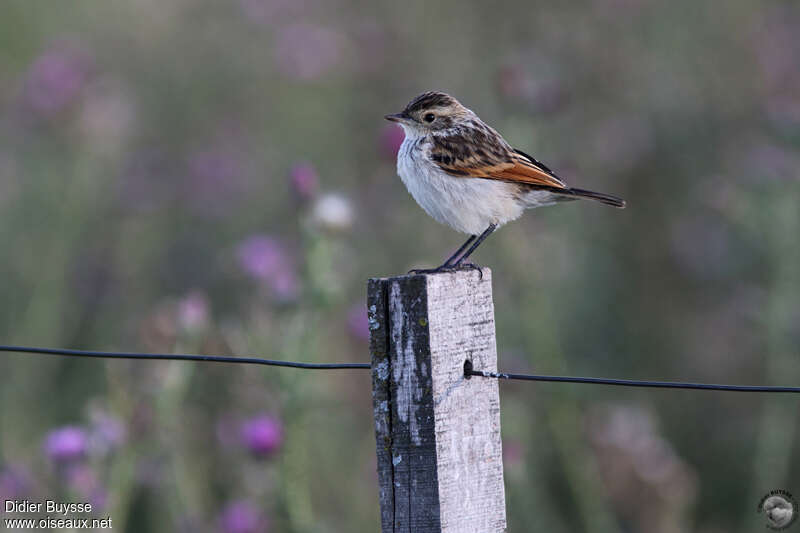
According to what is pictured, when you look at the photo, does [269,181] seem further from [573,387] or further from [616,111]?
[573,387]

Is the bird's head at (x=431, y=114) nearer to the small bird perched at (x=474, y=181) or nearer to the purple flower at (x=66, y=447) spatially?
the small bird perched at (x=474, y=181)

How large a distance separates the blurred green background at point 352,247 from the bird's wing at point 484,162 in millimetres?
907

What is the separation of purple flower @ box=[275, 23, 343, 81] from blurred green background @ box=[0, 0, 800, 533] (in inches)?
1.1

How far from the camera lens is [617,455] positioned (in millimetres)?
5551

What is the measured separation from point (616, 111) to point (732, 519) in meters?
3.33

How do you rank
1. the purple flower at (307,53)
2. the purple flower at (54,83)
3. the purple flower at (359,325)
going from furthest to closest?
the purple flower at (307,53), the purple flower at (54,83), the purple flower at (359,325)

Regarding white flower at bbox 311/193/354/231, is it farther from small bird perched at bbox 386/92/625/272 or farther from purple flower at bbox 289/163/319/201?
small bird perched at bbox 386/92/625/272

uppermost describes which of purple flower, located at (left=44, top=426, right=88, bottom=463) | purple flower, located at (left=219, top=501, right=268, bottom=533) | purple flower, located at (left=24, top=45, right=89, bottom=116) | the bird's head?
purple flower, located at (left=24, top=45, right=89, bottom=116)

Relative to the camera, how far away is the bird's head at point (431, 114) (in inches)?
199

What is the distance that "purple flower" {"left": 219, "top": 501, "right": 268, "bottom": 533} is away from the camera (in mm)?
5129

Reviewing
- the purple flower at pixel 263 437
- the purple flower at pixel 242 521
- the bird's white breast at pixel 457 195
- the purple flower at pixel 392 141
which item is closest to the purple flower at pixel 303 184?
the bird's white breast at pixel 457 195

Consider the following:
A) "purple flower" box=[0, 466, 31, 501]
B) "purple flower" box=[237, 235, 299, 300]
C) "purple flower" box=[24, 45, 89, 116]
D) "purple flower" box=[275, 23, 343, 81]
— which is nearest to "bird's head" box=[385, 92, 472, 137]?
"purple flower" box=[237, 235, 299, 300]

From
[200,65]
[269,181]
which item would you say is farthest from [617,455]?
[200,65]

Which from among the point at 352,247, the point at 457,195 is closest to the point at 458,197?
the point at 457,195
